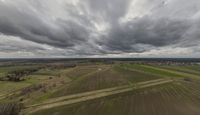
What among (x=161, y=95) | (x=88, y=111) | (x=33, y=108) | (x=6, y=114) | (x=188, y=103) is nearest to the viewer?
(x=6, y=114)

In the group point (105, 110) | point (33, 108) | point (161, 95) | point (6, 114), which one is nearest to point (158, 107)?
point (161, 95)

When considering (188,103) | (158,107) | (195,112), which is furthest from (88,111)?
(188,103)

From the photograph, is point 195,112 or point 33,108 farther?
point 33,108

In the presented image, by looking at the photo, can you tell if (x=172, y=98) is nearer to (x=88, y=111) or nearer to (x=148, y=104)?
(x=148, y=104)

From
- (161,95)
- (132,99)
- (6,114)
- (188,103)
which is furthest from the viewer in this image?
(161,95)

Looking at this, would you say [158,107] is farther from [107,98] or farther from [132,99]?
[107,98]

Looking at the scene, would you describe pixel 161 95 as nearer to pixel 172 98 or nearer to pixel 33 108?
pixel 172 98

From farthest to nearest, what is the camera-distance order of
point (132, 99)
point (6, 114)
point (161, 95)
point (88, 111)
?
point (161, 95)
point (132, 99)
point (88, 111)
point (6, 114)

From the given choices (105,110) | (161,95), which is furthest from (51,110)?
(161,95)

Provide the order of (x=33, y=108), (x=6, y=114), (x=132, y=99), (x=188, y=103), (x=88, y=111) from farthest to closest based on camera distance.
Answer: (x=132, y=99), (x=188, y=103), (x=33, y=108), (x=88, y=111), (x=6, y=114)
